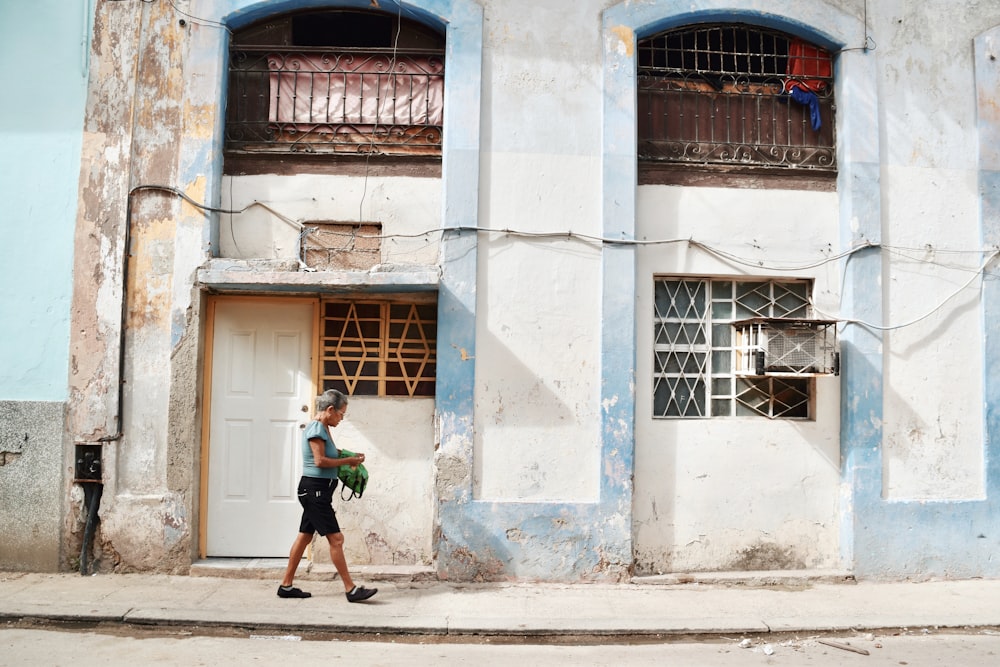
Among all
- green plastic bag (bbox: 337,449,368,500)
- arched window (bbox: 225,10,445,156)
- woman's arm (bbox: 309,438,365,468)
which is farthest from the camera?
arched window (bbox: 225,10,445,156)

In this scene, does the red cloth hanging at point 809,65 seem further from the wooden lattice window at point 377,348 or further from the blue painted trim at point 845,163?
the wooden lattice window at point 377,348

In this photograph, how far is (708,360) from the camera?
7230 millimetres

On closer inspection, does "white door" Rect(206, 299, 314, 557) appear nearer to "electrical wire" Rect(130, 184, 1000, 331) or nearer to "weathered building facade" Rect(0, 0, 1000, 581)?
"weathered building facade" Rect(0, 0, 1000, 581)

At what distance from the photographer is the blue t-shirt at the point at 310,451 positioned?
19.7 feet

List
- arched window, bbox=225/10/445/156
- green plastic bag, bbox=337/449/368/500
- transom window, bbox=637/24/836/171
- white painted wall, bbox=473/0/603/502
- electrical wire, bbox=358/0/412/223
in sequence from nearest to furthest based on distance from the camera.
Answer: green plastic bag, bbox=337/449/368/500
white painted wall, bbox=473/0/603/502
electrical wire, bbox=358/0/412/223
arched window, bbox=225/10/445/156
transom window, bbox=637/24/836/171

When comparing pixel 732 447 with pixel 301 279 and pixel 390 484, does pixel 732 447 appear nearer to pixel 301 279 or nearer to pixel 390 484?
pixel 390 484

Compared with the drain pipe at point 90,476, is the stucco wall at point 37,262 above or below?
above

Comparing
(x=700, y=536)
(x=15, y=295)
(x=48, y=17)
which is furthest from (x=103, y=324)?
(x=700, y=536)

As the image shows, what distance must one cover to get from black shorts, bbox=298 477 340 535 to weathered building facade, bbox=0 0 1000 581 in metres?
0.91

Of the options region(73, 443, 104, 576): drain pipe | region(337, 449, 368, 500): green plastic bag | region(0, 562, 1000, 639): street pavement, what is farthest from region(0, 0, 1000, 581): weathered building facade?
region(337, 449, 368, 500): green plastic bag

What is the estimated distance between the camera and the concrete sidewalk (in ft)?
18.6

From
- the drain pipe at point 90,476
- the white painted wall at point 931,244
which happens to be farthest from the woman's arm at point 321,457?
the white painted wall at point 931,244

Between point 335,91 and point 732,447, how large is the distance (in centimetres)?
446

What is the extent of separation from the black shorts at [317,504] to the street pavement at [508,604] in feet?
1.78
